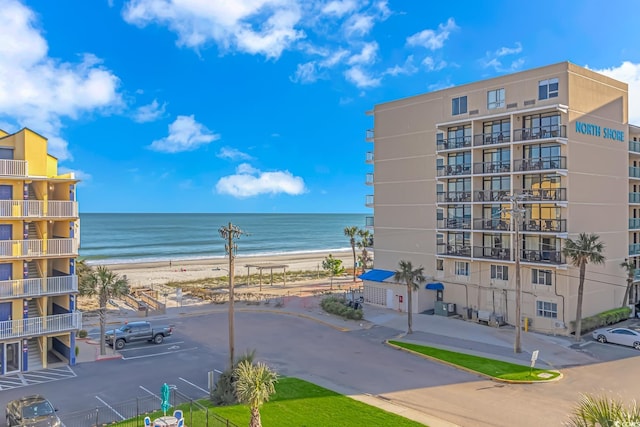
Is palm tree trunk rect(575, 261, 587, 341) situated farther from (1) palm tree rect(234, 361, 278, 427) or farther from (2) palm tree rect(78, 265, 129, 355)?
(2) palm tree rect(78, 265, 129, 355)

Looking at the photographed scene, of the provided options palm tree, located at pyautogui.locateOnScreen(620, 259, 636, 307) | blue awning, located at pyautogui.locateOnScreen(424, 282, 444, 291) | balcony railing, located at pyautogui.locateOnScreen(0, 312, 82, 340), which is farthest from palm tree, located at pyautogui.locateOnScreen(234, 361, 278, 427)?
palm tree, located at pyautogui.locateOnScreen(620, 259, 636, 307)

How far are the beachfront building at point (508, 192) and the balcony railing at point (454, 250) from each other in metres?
0.11

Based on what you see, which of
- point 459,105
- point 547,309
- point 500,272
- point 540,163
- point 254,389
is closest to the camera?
point 254,389

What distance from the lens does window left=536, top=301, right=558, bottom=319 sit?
35125 millimetres

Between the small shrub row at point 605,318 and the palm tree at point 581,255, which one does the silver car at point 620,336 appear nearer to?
the palm tree at point 581,255

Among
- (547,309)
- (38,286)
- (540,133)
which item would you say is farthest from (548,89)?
(38,286)

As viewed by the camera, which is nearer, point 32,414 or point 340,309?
point 32,414

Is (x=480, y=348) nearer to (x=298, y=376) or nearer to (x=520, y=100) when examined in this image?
(x=298, y=376)

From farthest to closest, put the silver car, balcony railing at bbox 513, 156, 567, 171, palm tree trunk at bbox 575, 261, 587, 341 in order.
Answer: balcony railing at bbox 513, 156, 567, 171 < palm tree trunk at bbox 575, 261, 587, 341 < the silver car

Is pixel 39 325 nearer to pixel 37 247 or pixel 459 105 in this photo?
pixel 37 247

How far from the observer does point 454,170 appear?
41156 mm

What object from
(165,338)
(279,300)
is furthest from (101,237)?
(165,338)

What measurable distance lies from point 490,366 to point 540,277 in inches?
492

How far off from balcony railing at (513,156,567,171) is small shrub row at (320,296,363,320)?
1702 cm
